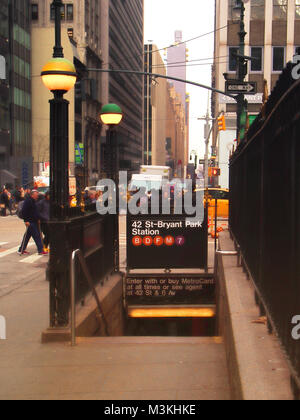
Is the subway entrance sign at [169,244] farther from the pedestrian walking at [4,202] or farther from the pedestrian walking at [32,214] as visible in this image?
the pedestrian walking at [4,202]

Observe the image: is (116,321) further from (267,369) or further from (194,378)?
(267,369)

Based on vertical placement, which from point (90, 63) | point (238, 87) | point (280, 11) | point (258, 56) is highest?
point (90, 63)

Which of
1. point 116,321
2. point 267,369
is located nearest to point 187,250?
point 116,321

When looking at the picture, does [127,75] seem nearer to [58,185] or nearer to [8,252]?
[8,252]

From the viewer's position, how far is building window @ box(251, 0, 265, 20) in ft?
143

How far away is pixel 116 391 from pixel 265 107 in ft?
9.55

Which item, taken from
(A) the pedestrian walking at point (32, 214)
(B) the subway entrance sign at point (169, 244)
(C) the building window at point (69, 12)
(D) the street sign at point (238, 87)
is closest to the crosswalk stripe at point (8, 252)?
(A) the pedestrian walking at point (32, 214)

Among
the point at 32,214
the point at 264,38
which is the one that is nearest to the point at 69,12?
the point at 264,38

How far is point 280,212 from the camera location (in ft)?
13.6

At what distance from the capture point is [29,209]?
50.2 ft

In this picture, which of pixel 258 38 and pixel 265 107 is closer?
pixel 265 107

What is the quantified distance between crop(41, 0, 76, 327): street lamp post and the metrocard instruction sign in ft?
13.5

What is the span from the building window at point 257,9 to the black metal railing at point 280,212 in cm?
4061

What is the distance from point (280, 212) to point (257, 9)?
4322cm
